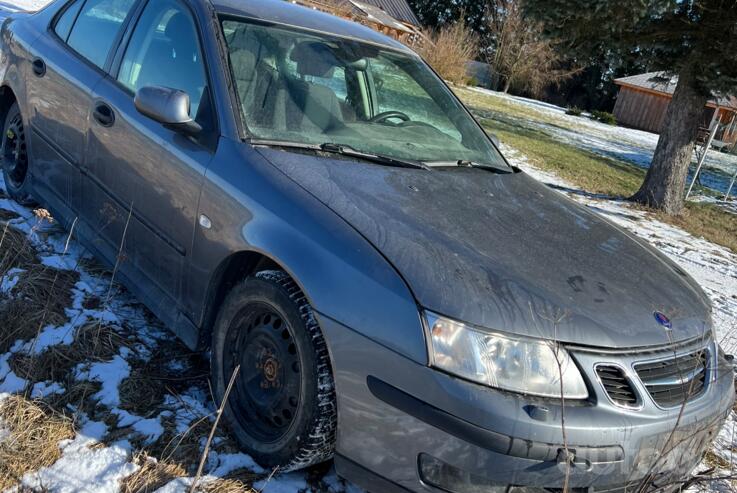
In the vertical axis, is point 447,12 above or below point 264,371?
above

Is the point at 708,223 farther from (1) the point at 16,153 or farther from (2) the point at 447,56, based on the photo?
(2) the point at 447,56

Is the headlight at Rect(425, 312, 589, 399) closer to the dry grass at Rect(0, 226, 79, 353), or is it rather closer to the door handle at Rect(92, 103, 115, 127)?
the dry grass at Rect(0, 226, 79, 353)

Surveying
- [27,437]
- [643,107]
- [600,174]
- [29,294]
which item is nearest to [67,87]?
[29,294]

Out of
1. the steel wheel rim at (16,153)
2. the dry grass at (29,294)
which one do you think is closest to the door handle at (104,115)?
the dry grass at (29,294)

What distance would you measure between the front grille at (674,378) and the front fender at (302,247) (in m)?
0.78

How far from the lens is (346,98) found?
3.19 meters

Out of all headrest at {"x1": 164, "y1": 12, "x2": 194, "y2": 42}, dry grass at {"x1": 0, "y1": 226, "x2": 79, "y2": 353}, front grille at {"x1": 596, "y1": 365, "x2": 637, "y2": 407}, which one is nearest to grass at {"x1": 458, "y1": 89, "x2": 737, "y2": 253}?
front grille at {"x1": 596, "y1": 365, "x2": 637, "y2": 407}

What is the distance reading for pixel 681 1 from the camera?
8.77m

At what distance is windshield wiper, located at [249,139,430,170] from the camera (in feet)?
8.36

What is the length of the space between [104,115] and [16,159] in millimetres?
1380

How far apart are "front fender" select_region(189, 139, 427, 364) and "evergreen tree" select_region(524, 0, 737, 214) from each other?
7335mm

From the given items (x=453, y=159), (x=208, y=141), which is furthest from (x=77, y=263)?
(x=453, y=159)

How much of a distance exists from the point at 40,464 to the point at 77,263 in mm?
1663

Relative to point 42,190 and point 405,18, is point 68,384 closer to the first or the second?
point 42,190
